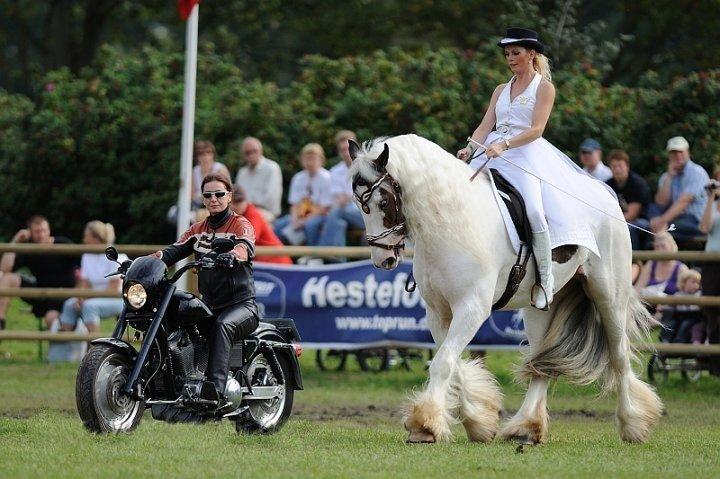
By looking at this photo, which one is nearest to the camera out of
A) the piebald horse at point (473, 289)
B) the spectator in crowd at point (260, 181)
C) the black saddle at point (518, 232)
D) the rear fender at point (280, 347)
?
the piebald horse at point (473, 289)

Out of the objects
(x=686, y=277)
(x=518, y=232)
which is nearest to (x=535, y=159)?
(x=518, y=232)

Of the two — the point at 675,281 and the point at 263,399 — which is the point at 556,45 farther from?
the point at 263,399

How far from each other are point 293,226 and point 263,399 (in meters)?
7.83

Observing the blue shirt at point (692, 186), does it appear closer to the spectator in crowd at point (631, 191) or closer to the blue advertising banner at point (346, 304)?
the spectator in crowd at point (631, 191)

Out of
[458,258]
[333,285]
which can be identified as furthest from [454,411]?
[333,285]

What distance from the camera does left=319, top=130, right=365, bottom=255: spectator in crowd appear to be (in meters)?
17.2

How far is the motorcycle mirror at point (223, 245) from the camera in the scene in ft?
30.9

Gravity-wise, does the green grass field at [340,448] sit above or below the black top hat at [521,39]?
below

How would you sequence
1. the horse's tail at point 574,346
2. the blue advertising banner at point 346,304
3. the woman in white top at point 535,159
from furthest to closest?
the blue advertising banner at point 346,304 < the horse's tail at point 574,346 < the woman in white top at point 535,159

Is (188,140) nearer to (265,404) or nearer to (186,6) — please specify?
(186,6)

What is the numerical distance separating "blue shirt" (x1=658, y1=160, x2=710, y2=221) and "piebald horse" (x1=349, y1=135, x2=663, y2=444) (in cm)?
574

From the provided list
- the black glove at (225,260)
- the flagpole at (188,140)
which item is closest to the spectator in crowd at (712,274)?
the flagpole at (188,140)

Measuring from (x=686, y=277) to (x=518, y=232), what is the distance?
19.7 feet

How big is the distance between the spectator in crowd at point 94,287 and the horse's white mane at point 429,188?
691cm
